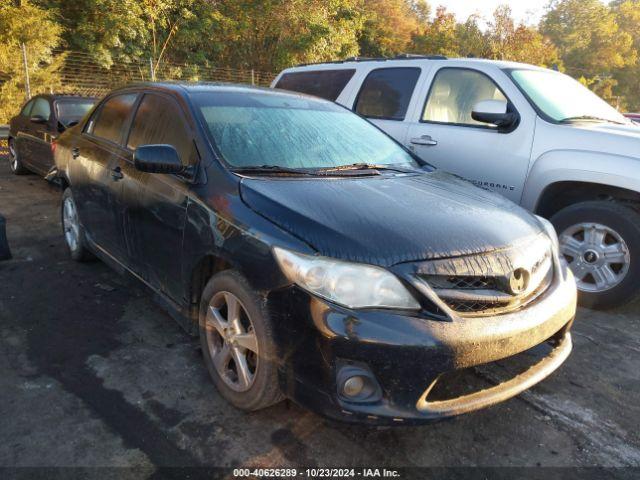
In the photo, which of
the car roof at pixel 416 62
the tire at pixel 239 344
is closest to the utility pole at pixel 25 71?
the car roof at pixel 416 62

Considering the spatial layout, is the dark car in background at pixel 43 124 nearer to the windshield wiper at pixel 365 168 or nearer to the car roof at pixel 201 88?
the car roof at pixel 201 88

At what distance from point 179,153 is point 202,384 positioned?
1.35m

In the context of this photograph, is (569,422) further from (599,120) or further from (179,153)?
(599,120)

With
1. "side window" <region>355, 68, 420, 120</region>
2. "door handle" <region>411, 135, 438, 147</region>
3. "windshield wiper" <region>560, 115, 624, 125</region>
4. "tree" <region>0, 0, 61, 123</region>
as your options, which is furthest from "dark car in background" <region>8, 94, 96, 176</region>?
"windshield wiper" <region>560, 115, 624, 125</region>

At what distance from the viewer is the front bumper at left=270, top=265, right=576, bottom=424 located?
1977 millimetres

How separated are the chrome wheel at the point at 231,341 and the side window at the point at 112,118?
6.02 ft

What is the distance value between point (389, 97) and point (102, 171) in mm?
3136

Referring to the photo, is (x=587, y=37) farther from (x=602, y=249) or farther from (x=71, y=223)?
(x=71, y=223)

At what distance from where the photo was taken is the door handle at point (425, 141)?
483cm

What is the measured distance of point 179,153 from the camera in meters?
2.97

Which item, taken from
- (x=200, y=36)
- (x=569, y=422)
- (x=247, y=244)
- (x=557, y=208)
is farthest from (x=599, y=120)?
(x=200, y=36)

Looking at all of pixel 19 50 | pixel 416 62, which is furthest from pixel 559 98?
pixel 19 50

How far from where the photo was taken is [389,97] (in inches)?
215

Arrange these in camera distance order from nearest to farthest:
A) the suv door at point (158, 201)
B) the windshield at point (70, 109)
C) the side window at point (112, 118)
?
the suv door at point (158, 201) → the side window at point (112, 118) → the windshield at point (70, 109)
